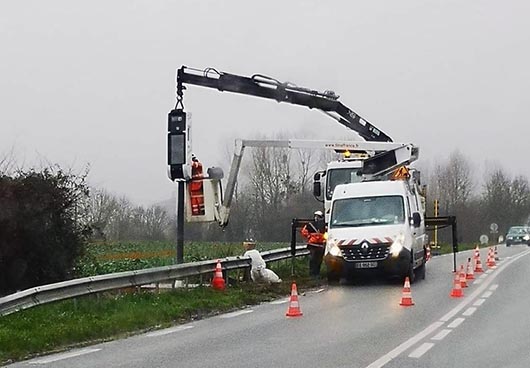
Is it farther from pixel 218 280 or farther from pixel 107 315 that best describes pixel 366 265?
pixel 107 315

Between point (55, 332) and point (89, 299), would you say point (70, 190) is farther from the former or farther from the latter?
point (55, 332)

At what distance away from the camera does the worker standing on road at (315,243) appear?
21.4 meters

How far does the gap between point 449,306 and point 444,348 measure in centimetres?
484

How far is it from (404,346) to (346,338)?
0.99 m

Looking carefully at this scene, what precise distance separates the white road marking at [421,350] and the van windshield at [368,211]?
8995 millimetres

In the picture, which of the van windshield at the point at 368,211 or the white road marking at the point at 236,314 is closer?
the white road marking at the point at 236,314

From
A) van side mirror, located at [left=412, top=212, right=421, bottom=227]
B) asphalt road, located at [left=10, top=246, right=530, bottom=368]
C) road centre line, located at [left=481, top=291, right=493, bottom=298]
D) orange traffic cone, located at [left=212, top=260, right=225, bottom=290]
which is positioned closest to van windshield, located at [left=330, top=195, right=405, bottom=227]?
van side mirror, located at [left=412, top=212, right=421, bottom=227]

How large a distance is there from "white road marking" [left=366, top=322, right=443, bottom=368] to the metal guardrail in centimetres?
544

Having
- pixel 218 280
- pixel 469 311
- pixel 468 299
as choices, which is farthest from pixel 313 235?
pixel 469 311

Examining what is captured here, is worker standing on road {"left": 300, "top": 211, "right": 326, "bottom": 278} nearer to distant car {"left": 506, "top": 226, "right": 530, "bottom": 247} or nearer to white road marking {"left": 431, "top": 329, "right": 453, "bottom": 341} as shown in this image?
white road marking {"left": 431, "top": 329, "right": 453, "bottom": 341}

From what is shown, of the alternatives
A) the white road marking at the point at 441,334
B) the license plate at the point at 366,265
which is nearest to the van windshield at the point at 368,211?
the license plate at the point at 366,265

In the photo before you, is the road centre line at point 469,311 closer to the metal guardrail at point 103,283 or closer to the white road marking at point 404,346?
the white road marking at point 404,346

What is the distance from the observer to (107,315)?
504 inches

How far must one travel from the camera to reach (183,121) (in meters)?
17.6
